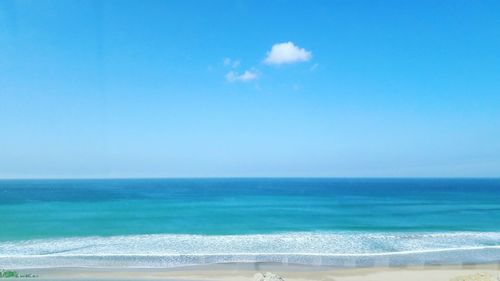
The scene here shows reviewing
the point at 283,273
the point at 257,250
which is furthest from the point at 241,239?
the point at 283,273

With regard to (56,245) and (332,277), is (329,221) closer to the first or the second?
(332,277)

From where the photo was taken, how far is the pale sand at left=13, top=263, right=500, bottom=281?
41.3ft

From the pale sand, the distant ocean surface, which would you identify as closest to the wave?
the distant ocean surface

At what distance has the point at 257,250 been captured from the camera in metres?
16.8

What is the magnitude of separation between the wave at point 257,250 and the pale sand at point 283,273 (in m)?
0.78

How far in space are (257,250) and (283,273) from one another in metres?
3.69

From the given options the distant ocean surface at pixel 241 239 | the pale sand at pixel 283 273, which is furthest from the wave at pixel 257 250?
the pale sand at pixel 283 273

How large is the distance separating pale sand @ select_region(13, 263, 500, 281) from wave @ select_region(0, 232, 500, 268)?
2.55 ft

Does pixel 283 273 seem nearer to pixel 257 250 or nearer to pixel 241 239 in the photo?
pixel 257 250

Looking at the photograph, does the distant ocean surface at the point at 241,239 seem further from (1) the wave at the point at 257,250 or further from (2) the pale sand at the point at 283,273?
(2) the pale sand at the point at 283,273

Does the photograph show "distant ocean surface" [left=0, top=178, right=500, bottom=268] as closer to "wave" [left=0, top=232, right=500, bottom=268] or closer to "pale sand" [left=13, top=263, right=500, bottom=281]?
"wave" [left=0, top=232, right=500, bottom=268]

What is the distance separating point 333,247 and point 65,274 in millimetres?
10802

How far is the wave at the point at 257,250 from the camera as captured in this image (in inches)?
588

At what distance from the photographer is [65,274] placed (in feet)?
42.1
